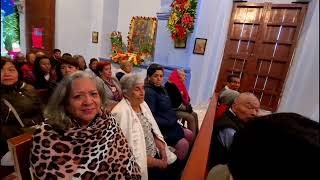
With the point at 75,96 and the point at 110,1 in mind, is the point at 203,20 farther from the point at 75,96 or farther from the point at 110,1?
the point at 75,96

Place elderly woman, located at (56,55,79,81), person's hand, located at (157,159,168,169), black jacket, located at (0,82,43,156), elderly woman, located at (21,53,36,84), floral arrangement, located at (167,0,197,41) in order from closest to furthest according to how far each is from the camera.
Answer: black jacket, located at (0,82,43,156)
elderly woman, located at (21,53,36,84)
person's hand, located at (157,159,168,169)
elderly woman, located at (56,55,79,81)
floral arrangement, located at (167,0,197,41)

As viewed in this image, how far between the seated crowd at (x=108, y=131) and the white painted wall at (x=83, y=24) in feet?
14.0

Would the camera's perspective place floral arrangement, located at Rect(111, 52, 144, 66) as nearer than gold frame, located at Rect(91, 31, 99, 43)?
Yes

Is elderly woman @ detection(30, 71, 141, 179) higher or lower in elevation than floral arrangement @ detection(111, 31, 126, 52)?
lower

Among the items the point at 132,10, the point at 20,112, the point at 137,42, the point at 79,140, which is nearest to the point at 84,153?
the point at 79,140

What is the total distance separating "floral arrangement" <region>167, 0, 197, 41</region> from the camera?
5.00 meters

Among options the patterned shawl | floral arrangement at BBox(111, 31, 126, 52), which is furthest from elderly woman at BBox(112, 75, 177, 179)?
floral arrangement at BBox(111, 31, 126, 52)

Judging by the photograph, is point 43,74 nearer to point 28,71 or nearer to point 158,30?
point 28,71

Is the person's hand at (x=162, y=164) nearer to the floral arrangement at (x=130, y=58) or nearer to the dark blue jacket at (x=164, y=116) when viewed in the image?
the dark blue jacket at (x=164, y=116)

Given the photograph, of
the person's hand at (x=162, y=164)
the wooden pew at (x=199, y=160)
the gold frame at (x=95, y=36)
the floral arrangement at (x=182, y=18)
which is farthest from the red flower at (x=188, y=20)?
the person's hand at (x=162, y=164)

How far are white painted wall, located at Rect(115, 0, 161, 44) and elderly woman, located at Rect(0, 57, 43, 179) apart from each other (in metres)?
5.08

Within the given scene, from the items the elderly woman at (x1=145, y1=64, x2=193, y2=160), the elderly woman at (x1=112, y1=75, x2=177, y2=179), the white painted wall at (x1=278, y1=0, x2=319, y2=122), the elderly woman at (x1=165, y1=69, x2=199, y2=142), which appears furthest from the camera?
the elderly woman at (x1=165, y1=69, x2=199, y2=142)

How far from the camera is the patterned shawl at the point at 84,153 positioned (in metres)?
1.07

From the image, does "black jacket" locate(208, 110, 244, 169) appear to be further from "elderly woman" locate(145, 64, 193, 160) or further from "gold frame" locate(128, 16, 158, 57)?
"gold frame" locate(128, 16, 158, 57)
